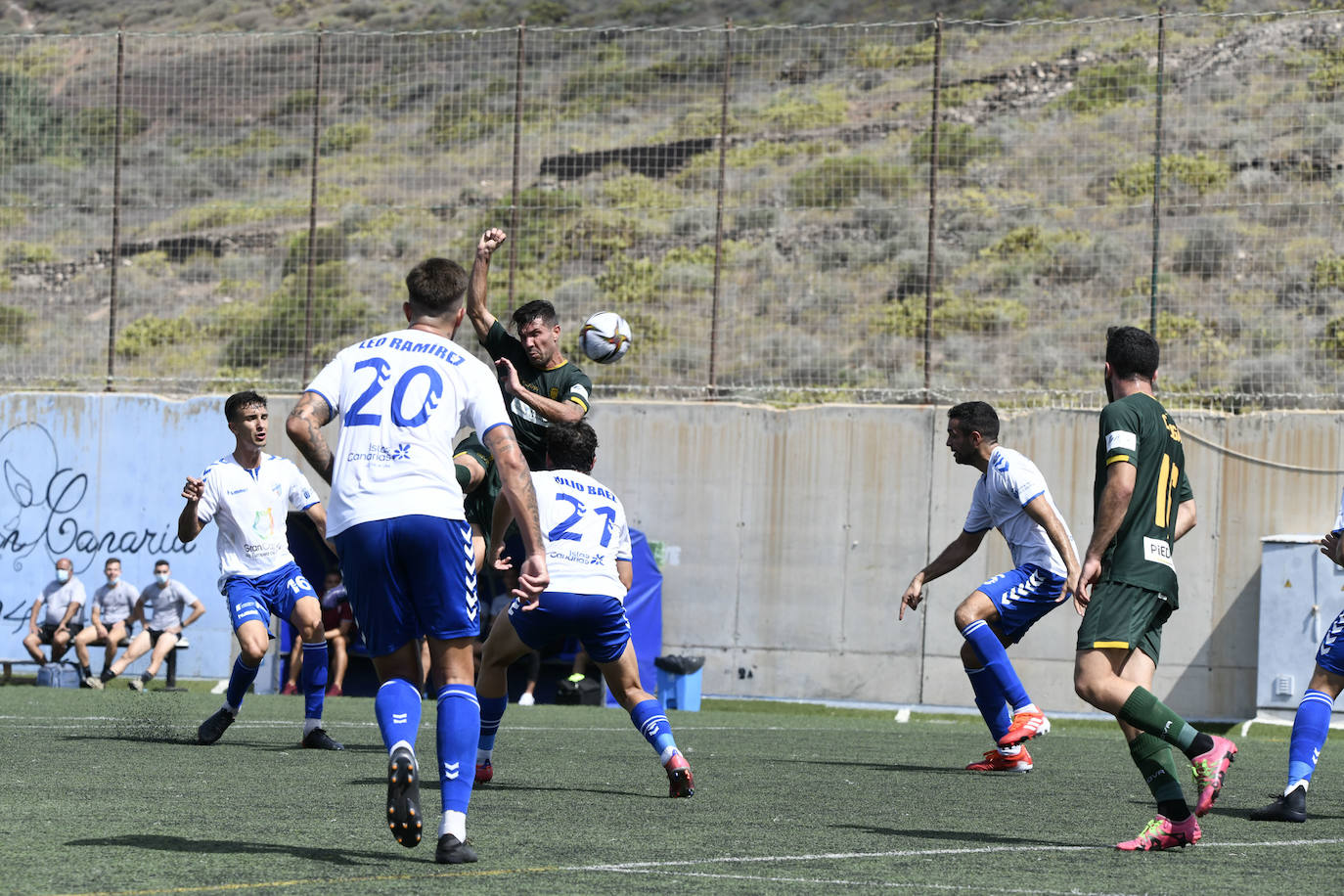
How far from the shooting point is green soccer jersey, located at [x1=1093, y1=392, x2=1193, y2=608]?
629 centimetres

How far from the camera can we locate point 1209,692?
18.4 metres

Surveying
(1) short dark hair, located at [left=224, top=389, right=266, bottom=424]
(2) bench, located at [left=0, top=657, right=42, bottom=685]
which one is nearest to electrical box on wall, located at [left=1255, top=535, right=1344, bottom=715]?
(1) short dark hair, located at [left=224, top=389, right=266, bottom=424]

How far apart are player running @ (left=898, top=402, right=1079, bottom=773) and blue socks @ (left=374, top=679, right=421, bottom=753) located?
4.93m

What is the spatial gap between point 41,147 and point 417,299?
21.0 metres

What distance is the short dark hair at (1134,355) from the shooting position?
6469 mm

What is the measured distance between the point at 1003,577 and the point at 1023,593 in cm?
19

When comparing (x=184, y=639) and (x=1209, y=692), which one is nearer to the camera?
(x=1209, y=692)

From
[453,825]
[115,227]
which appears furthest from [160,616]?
[453,825]

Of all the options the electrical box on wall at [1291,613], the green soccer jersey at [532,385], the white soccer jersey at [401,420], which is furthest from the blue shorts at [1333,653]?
the electrical box on wall at [1291,613]

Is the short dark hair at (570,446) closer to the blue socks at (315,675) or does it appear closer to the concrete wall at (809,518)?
the blue socks at (315,675)

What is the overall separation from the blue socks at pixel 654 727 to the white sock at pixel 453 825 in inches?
91.7

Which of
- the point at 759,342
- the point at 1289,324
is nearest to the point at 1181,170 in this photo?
the point at 1289,324

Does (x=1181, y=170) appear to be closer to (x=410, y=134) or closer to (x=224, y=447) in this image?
(x=410, y=134)

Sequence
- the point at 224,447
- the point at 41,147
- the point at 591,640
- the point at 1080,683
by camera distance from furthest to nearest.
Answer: the point at 41,147
the point at 224,447
the point at 591,640
the point at 1080,683
